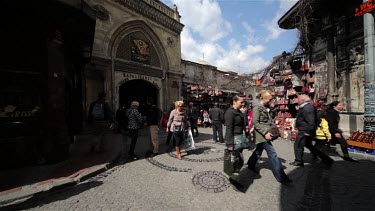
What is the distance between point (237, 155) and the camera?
354cm

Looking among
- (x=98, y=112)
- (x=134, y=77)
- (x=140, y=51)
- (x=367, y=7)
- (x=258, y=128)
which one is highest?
(x=140, y=51)

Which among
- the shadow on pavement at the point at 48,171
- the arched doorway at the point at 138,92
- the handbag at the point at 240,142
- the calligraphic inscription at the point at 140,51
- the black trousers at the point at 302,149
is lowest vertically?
the shadow on pavement at the point at 48,171

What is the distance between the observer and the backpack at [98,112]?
20.1ft

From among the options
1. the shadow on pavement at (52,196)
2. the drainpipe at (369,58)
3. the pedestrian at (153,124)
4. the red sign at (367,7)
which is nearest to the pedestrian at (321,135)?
the drainpipe at (369,58)

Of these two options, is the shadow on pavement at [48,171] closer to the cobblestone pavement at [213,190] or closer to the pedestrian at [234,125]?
the cobblestone pavement at [213,190]

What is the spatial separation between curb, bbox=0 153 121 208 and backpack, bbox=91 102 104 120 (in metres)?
2.03

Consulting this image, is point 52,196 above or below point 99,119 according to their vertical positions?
below

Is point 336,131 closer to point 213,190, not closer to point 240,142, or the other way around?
point 240,142

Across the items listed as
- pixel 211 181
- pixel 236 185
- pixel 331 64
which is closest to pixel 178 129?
pixel 211 181

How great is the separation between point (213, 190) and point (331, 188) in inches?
84.4

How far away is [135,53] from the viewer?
1398cm

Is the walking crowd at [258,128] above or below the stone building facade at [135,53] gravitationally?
below

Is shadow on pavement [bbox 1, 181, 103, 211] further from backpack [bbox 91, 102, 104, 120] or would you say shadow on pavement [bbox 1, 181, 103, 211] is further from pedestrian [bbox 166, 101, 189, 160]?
backpack [bbox 91, 102, 104, 120]

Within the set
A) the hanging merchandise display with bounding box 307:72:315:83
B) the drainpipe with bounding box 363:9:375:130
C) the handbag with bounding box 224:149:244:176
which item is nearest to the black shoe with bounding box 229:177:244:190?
the handbag with bounding box 224:149:244:176
